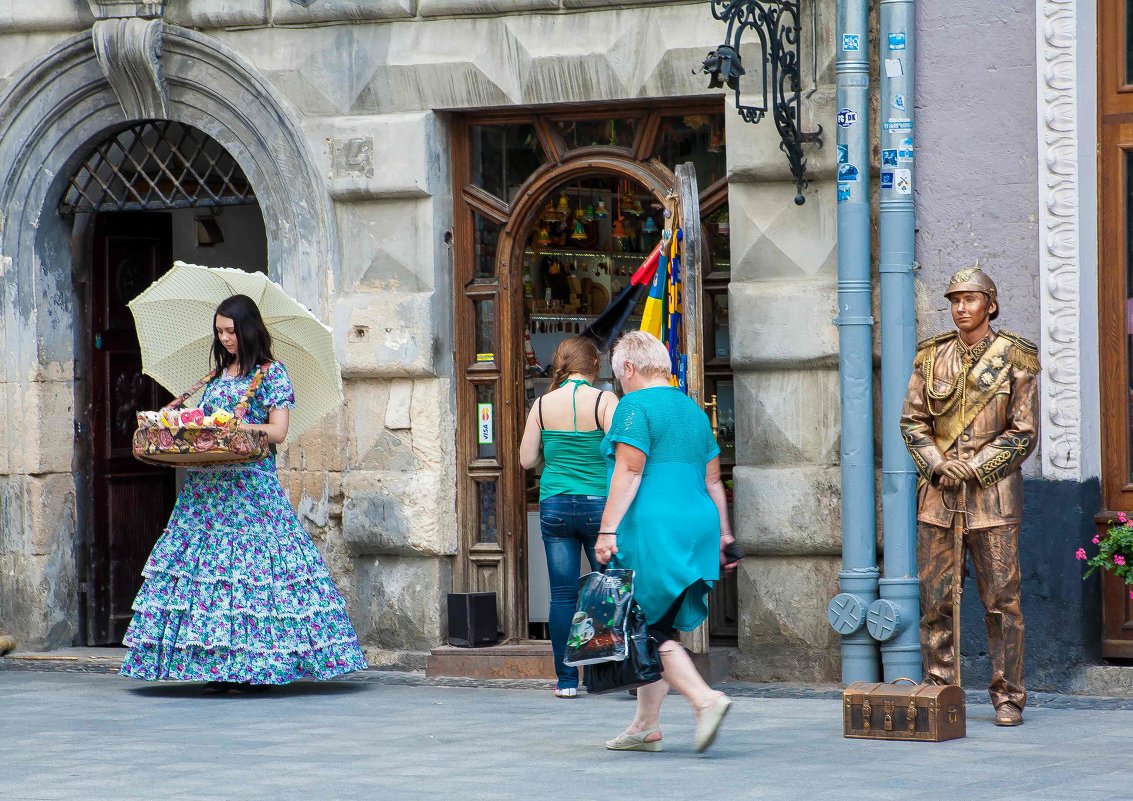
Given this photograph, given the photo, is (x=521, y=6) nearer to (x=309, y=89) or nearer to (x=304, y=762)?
(x=309, y=89)

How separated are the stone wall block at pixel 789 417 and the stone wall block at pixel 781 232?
1.63ft

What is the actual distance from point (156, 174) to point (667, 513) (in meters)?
5.12

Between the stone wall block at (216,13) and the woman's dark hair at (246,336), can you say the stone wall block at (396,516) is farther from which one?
the stone wall block at (216,13)

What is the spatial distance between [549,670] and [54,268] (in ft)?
12.4

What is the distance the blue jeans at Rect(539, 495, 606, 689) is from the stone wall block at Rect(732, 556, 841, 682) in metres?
1.01

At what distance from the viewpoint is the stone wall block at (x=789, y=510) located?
9562 mm

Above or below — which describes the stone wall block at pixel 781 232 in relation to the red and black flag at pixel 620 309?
above

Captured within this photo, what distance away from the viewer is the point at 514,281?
10.5m

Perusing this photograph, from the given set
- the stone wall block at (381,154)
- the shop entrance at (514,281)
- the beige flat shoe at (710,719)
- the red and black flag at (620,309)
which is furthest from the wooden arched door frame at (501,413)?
the beige flat shoe at (710,719)

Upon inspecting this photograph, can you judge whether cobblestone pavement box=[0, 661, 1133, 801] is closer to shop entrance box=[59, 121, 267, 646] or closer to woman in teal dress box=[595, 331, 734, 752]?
woman in teal dress box=[595, 331, 734, 752]

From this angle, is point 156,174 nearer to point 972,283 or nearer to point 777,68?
point 777,68

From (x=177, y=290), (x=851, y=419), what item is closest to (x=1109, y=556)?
(x=851, y=419)

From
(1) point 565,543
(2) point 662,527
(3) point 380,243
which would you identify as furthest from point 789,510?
(3) point 380,243

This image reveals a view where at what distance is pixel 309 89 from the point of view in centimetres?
1057
